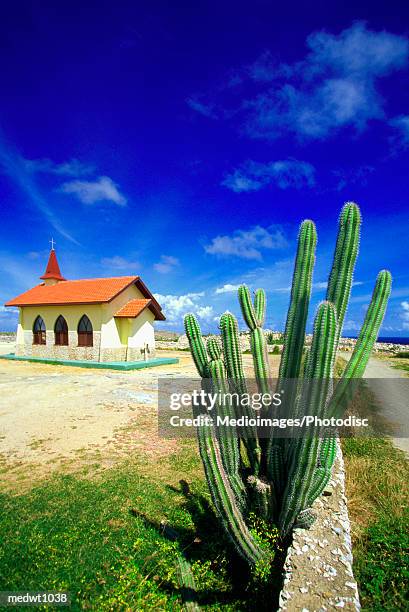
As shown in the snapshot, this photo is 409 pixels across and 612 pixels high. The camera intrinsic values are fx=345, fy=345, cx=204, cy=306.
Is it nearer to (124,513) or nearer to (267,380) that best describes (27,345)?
(124,513)

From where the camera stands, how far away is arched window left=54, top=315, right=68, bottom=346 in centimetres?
2177

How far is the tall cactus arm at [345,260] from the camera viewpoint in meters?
4.05

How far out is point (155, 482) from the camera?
5.73m

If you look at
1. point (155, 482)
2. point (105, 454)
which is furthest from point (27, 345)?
point (155, 482)

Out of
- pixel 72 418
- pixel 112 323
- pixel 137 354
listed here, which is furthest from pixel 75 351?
pixel 72 418

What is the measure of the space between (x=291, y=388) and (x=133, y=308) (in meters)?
17.8

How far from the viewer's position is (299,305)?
412cm

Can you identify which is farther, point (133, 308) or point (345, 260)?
point (133, 308)

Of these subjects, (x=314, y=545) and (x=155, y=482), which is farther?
(x=155, y=482)

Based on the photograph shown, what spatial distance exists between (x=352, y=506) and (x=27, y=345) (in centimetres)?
2309

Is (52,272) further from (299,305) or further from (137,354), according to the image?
(299,305)

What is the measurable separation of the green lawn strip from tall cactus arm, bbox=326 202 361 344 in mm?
2530

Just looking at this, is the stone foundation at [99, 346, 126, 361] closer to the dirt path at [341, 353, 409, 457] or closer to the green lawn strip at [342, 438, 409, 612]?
the dirt path at [341, 353, 409, 457]

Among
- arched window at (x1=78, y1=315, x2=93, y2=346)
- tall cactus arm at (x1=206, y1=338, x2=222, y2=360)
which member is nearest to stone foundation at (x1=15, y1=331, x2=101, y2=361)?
arched window at (x1=78, y1=315, x2=93, y2=346)
